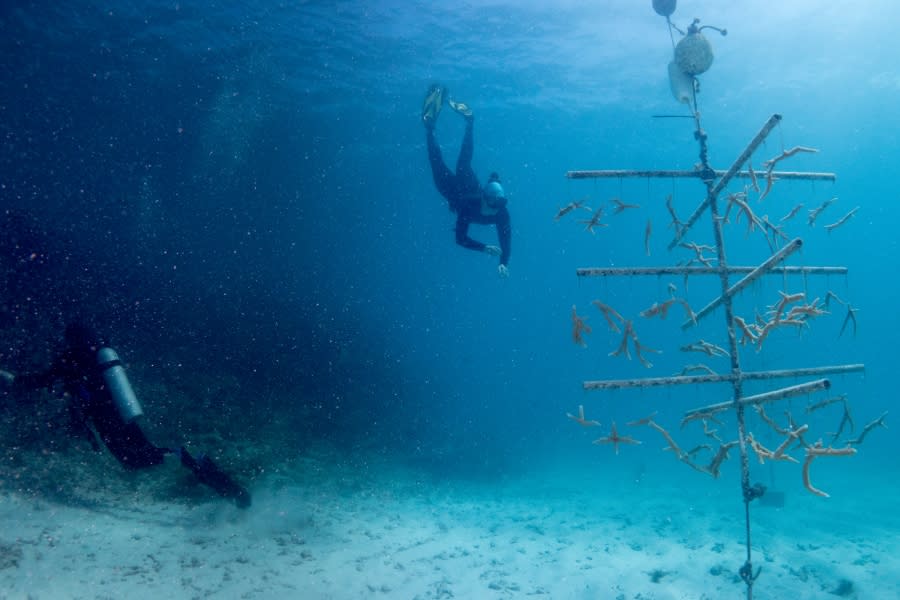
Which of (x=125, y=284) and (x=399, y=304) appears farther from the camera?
(x=399, y=304)

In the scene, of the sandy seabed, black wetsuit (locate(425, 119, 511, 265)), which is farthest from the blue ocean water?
the sandy seabed

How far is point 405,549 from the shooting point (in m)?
10.1

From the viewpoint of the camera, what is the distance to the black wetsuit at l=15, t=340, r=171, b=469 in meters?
7.30

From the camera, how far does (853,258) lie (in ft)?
282

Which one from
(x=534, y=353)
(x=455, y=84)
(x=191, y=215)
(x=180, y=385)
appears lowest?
(x=534, y=353)

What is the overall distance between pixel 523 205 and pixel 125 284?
128 ft

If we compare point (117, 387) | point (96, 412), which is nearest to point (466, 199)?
point (117, 387)

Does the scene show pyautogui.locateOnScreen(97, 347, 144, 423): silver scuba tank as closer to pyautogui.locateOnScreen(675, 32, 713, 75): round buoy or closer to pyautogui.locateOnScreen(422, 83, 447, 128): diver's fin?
pyautogui.locateOnScreen(422, 83, 447, 128): diver's fin

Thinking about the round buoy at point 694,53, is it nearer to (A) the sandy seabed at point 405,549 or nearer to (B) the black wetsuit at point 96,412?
(A) the sandy seabed at point 405,549

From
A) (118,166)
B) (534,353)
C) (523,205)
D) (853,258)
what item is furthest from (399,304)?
(853,258)

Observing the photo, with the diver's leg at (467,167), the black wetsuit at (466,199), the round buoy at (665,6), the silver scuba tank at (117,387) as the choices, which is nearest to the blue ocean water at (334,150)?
the black wetsuit at (466,199)

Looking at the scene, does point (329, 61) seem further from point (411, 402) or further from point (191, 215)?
point (191, 215)

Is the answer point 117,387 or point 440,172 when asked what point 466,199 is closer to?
point 440,172

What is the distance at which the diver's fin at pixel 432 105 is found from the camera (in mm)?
12023
